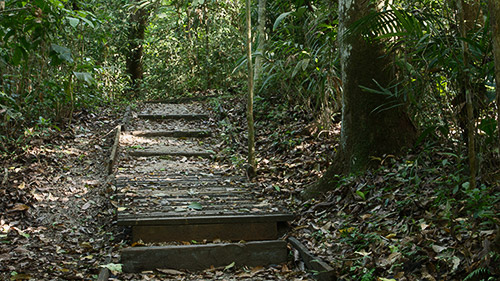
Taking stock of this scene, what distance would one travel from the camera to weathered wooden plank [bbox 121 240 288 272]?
407 cm

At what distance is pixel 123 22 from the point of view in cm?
1271

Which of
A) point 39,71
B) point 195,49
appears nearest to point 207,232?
point 39,71

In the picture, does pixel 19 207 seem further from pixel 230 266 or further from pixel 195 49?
pixel 195 49

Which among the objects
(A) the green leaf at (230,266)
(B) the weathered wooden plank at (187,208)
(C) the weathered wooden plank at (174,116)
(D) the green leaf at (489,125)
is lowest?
(A) the green leaf at (230,266)

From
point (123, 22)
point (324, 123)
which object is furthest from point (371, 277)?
point (123, 22)

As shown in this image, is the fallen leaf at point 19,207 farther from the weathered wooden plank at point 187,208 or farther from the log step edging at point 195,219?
the log step edging at point 195,219

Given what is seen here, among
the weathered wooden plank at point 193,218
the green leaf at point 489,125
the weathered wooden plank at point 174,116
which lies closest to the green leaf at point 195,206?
the weathered wooden plank at point 193,218

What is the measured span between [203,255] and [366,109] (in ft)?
7.01

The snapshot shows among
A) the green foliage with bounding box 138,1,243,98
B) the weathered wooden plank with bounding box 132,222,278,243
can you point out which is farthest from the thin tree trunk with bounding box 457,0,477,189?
the green foliage with bounding box 138,1,243,98

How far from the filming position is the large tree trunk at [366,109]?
4.75m

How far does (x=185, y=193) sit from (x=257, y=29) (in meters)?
4.88

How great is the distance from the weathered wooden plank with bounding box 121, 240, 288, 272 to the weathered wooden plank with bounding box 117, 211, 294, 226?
0.99ft

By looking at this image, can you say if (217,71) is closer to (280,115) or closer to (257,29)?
(257,29)

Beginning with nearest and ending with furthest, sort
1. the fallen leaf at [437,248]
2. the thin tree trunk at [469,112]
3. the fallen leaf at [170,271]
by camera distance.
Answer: the fallen leaf at [437,248] → the thin tree trunk at [469,112] → the fallen leaf at [170,271]
